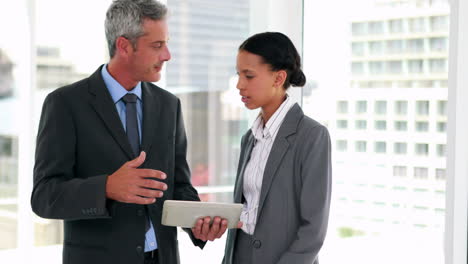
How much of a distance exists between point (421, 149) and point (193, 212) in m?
1.07

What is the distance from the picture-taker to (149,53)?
2113mm

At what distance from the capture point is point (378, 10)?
270 centimetres

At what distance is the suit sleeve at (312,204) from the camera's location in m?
1.97

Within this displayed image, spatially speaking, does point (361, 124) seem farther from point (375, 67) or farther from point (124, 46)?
point (124, 46)

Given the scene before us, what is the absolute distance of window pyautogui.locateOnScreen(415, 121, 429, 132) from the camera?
250 centimetres

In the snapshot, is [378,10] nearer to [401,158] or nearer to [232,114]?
[401,158]

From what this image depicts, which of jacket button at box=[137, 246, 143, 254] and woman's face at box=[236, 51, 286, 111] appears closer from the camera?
jacket button at box=[137, 246, 143, 254]

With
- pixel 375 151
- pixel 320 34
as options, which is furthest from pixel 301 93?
pixel 375 151

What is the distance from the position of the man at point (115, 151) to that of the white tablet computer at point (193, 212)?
3 centimetres

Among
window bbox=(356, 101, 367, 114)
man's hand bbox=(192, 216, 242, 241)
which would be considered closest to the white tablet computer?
man's hand bbox=(192, 216, 242, 241)

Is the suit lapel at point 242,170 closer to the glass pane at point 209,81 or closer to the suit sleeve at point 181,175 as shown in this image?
the suit sleeve at point 181,175

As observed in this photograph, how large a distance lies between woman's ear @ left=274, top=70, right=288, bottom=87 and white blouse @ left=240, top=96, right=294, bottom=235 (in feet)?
0.24

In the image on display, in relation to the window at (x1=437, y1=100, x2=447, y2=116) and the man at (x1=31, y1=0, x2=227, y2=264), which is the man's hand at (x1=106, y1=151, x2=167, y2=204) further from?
the window at (x1=437, y1=100, x2=447, y2=116)

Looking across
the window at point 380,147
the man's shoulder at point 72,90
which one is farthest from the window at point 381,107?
the man's shoulder at point 72,90
